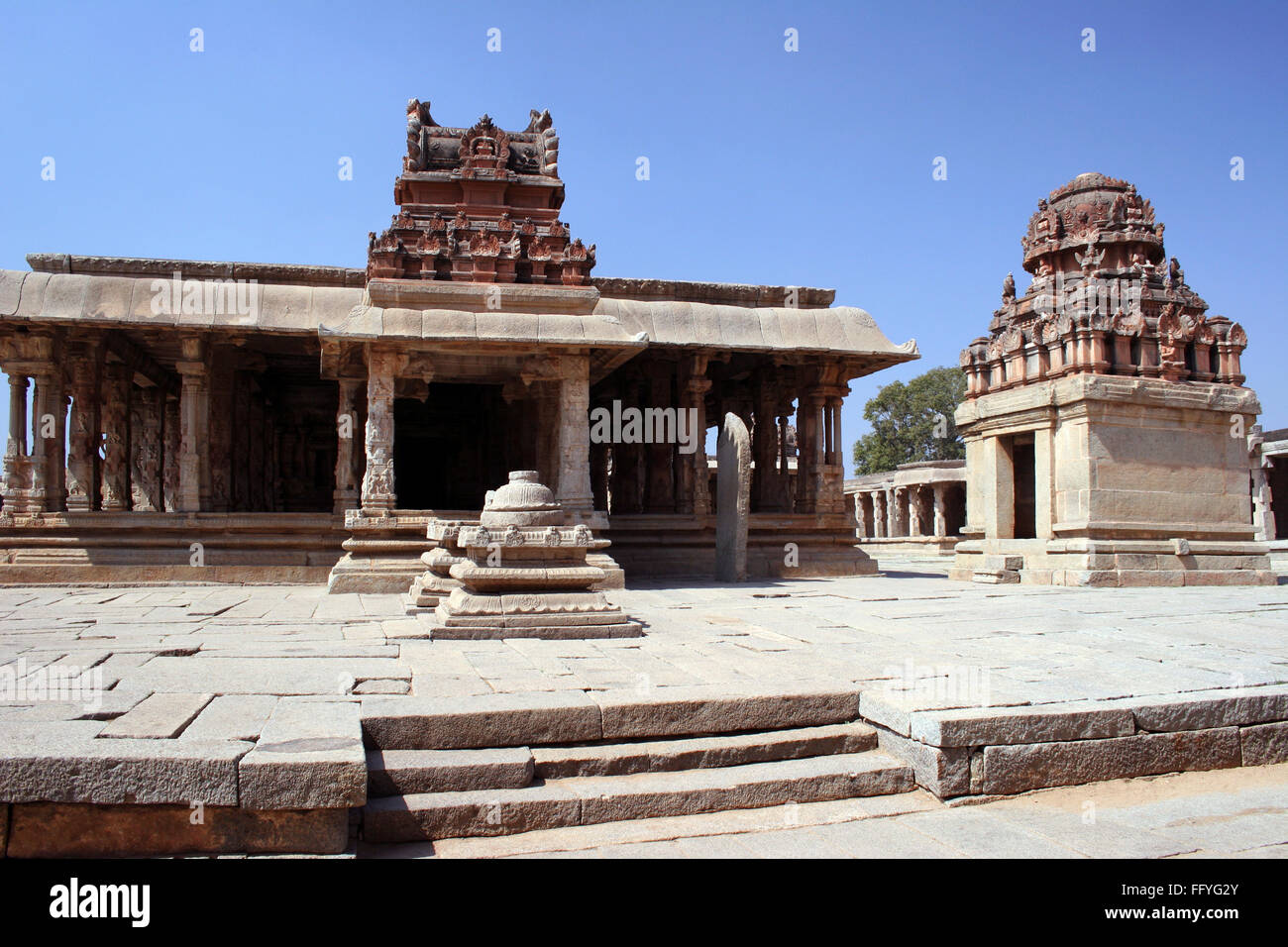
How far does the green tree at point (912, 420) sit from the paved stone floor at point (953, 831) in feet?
159

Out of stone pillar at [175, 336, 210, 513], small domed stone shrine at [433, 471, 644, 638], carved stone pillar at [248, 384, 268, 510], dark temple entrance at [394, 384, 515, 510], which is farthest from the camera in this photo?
dark temple entrance at [394, 384, 515, 510]

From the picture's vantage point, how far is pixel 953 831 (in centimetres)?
354

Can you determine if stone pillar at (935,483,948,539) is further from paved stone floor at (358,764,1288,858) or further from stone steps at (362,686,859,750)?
stone steps at (362,686,859,750)

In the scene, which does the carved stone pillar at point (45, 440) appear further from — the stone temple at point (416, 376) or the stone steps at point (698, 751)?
the stone steps at point (698, 751)

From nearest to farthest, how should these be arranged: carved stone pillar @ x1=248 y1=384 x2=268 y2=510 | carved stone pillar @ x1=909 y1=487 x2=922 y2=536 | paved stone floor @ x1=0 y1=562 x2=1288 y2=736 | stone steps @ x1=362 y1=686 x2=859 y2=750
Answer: stone steps @ x1=362 y1=686 x2=859 y2=750
paved stone floor @ x1=0 y1=562 x2=1288 y2=736
carved stone pillar @ x1=248 y1=384 x2=268 y2=510
carved stone pillar @ x1=909 y1=487 x2=922 y2=536

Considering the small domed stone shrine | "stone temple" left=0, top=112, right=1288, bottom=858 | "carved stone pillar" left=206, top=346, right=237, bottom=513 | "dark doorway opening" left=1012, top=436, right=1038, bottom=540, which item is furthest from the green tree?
the small domed stone shrine

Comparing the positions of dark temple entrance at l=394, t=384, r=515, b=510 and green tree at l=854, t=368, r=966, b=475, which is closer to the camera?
dark temple entrance at l=394, t=384, r=515, b=510

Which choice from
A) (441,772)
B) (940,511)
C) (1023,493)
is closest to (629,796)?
(441,772)

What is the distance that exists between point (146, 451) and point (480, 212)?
908 centimetres

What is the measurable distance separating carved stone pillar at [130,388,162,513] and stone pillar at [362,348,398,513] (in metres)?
9.27

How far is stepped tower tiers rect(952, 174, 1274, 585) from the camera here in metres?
11.2

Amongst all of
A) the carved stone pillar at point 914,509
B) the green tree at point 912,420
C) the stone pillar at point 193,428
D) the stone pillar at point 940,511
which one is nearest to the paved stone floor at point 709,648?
the stone pillar at point 193,428

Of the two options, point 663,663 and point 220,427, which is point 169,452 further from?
point 663,663
